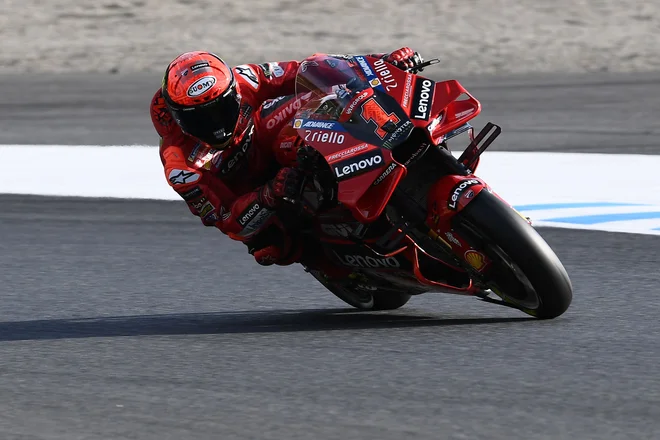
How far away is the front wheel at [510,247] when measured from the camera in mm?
5039

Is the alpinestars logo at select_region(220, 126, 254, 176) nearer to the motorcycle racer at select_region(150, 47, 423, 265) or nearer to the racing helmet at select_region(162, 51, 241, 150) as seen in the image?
the motorcycle racer at select_region(150, 47, 423, 265)

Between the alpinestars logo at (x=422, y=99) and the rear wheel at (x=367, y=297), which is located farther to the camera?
the rear wheel at (x=367, y=297)

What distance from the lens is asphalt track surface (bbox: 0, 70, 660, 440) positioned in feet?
13.6

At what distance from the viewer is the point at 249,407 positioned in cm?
434

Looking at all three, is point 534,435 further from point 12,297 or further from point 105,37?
point 105,37

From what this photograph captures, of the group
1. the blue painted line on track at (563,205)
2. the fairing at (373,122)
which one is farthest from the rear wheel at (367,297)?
the blue painted line on track at (563,205)

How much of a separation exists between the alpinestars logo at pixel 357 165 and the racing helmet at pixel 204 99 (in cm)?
66

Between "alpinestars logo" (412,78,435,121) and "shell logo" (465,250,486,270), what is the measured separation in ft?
1.90

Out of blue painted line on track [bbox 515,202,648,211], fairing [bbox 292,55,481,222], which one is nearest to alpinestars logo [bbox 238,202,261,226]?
fairing [bbox 292,55,481,222]

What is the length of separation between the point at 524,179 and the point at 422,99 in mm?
5138

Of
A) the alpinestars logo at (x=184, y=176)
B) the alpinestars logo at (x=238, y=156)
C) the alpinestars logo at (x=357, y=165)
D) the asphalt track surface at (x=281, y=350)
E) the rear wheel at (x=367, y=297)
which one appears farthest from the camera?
the rear wheel at (x=367, y=297)

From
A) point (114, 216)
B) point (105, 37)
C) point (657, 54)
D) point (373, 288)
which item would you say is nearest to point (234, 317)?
point (373, 288)

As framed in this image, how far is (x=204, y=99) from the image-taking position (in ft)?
17.7

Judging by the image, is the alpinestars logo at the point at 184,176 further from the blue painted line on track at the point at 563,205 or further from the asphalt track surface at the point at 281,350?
the blue painted line on track at the point at 563,205
